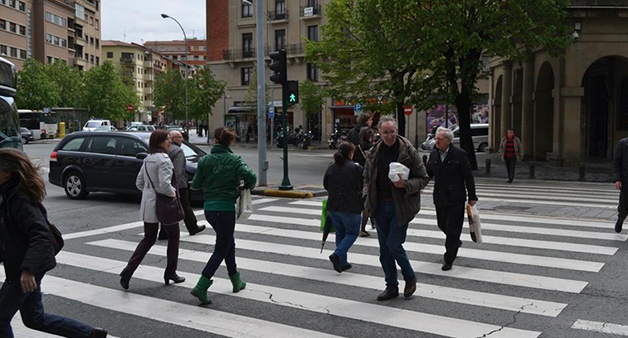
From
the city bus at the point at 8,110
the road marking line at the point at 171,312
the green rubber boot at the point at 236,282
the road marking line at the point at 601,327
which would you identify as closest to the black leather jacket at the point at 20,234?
the road marking line at the point at 171,312

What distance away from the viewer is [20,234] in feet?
14.9

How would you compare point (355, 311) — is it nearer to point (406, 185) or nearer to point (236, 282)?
point (406, 185)

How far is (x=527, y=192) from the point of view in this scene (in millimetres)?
18484

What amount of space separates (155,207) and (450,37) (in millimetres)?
17073

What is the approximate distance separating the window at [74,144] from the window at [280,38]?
43692 millimetres

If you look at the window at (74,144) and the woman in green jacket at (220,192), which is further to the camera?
the window at (74,144)

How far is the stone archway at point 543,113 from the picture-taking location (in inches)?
1229

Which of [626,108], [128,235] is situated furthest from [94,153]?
[626,108]

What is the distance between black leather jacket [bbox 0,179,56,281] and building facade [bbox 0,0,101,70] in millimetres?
78402

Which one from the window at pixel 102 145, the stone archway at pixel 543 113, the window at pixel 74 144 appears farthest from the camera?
the stone archway at pixel 543 113

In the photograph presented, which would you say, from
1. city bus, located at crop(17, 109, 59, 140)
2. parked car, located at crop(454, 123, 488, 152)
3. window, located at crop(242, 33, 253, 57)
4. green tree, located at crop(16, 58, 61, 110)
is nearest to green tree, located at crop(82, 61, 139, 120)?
green tree, located at crop(16, 58, 61, 110)

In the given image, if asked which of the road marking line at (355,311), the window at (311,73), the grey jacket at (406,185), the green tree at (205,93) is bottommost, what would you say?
the road marking line at (355,311)

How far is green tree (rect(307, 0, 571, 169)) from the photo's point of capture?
23016mm

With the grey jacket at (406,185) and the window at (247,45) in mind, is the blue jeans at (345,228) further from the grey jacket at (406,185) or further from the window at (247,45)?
the window at (247,45)
